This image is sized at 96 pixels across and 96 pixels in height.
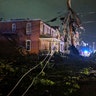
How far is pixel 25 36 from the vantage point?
150 ft

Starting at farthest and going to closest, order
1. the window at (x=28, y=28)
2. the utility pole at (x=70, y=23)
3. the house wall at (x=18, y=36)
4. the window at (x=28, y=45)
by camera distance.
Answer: the window at (x=28, y=28)
the window at (x=28, y=45)
the house wall at (x=18, y=36)
the utility pole at (x=70, y=23)

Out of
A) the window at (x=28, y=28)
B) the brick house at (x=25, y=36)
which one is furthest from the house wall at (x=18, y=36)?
the window at (x=28, y=28)

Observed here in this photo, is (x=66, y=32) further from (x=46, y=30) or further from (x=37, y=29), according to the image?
(x=46, y=30)

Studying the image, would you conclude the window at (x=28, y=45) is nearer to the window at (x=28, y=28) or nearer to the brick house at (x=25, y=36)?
the brick house at (x=25, y=36)

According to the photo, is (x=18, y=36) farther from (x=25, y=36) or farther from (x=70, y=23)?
(x=70, y=23)

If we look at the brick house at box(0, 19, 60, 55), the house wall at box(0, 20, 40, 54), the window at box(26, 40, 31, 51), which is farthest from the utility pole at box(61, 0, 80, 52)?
the window at box(26, 40, 31, 51)

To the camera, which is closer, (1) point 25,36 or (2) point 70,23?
(2) point 70,23

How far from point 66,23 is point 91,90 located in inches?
291

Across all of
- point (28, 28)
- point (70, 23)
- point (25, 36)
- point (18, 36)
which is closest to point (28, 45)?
point (25, 36)

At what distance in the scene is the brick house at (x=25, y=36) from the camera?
44.5 metres

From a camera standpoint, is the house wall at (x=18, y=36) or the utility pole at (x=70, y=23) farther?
the house wall at (x=18, y=36)

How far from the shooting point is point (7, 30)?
47.0 meters

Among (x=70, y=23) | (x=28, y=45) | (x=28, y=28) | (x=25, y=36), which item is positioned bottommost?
(x=28, y=45)

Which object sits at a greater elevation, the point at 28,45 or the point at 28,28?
the point at 28,28
